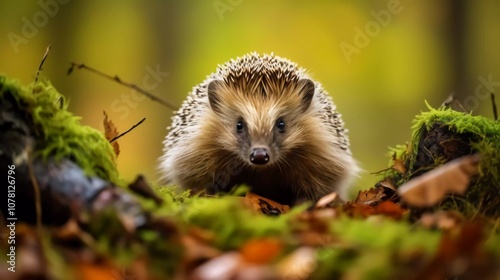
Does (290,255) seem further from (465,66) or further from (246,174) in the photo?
(465,66)

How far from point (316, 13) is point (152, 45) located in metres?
2.74

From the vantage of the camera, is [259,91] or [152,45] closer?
[259,91]

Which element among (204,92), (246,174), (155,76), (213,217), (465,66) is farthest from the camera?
(155,76)

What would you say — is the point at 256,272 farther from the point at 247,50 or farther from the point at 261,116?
the point at 247,50

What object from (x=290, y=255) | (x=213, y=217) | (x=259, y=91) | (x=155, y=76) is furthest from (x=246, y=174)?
(x=155, y=76)

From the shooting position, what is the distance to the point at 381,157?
31.0 ft

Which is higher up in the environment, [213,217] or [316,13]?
[316,13]

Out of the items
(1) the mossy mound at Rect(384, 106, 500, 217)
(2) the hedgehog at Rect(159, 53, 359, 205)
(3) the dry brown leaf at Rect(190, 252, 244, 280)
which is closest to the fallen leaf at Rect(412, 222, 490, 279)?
(3) the dry brown leaf at Rect(190, 252, 244, 280)

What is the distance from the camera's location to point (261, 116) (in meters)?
3.35

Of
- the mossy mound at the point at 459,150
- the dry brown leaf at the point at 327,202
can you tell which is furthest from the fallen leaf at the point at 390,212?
the mossy mound at the point at 459,150

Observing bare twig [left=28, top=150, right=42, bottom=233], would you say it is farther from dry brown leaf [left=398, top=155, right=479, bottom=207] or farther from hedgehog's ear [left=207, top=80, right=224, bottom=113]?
hedgehog's ear [left=207, top=80, right=224, bottom=113]

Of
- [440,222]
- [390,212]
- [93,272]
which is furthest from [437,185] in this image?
[93,272]

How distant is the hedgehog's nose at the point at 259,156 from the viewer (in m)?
3.06

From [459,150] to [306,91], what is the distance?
120cm
